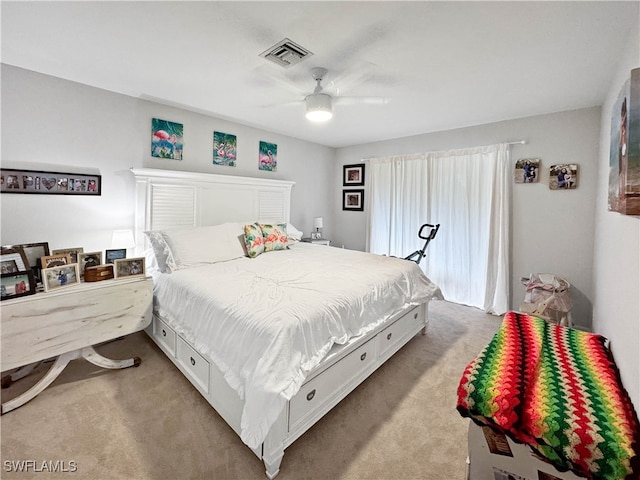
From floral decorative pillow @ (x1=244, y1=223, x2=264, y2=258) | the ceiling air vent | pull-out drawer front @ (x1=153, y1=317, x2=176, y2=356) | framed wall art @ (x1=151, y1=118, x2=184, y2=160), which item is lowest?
pull-out drawer front @ (x1=153, y1=317, x2=176, y2=356)

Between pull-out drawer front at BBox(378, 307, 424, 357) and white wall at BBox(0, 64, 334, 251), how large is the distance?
9.03 feet

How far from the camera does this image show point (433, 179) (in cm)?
403

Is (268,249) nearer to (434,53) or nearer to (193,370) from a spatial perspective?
(193,370)

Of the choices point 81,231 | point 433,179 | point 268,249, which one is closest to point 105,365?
point 81,231

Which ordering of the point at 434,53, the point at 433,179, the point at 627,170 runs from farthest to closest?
the point at 433,179
the point at 434,53
the point at 627,170

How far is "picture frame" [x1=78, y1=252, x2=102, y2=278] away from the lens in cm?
215

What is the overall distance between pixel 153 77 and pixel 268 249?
1.93 metres

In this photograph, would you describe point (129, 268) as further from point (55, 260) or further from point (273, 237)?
point (273, 237)

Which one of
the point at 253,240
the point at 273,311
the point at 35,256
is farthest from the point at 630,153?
the point at 35,256

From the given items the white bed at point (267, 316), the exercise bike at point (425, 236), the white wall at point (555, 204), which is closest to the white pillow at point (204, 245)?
the white bed at point (267, 316)

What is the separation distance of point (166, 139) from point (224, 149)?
0.70 metres

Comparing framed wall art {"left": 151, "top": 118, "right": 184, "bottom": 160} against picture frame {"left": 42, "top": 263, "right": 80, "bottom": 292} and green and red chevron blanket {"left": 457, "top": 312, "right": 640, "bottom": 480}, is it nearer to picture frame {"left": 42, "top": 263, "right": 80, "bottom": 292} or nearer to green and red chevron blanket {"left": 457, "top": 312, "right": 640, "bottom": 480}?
picture frame {"left": 42, "top": 263, "right": 80, "bottom": 292}

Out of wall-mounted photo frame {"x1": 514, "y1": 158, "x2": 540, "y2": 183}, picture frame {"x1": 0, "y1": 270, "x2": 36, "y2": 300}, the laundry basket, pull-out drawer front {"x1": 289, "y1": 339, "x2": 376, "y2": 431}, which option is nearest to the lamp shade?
picture frame {"x1": 0, "y1": 270, "x2": 36, "y2": 300}

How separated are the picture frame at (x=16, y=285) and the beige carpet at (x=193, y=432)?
2.41ft
